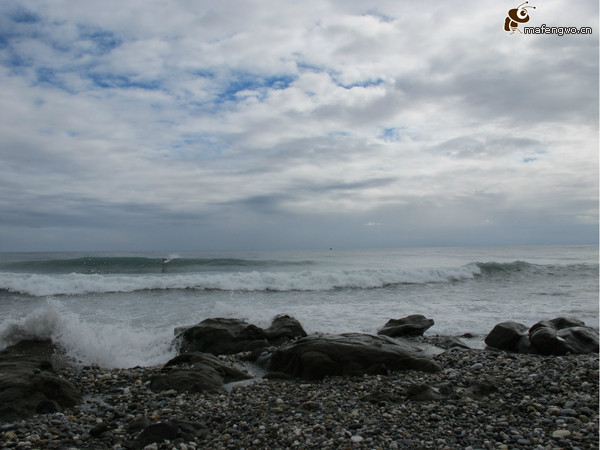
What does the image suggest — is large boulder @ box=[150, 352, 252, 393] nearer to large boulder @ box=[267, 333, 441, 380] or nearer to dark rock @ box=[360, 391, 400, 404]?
large boulder @ box=[267, 333, 441, 380]

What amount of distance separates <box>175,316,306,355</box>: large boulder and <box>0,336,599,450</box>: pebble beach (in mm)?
2373

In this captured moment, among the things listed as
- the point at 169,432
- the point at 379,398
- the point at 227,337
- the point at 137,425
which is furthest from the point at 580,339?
the point at 137,425

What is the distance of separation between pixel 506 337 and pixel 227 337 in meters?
6.61

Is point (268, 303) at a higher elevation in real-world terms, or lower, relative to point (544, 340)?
lower

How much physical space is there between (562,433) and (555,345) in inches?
204

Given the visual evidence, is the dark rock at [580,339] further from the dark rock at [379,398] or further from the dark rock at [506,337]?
the dark rock at [379,398]

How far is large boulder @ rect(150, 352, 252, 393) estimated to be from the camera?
20.8 ft

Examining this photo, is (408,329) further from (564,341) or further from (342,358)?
(342,358)

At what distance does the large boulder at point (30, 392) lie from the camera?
5.22 metres

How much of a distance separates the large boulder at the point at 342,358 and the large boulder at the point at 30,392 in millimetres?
3502

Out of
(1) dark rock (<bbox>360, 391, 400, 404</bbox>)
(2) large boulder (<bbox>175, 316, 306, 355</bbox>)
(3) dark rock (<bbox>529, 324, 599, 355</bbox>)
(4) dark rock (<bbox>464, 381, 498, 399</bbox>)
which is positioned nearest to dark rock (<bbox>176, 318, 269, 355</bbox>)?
(2) large boulder (<bbox>175, 316, 306, 355</bbox>)

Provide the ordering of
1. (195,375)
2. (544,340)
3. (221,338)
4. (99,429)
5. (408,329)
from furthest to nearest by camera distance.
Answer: (408,329), (221,338), (544,340), (195,375), (99,429)

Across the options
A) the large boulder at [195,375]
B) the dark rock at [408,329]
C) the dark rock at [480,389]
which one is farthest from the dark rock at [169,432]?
the dark rock at [408,329]

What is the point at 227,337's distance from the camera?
9539 mm
